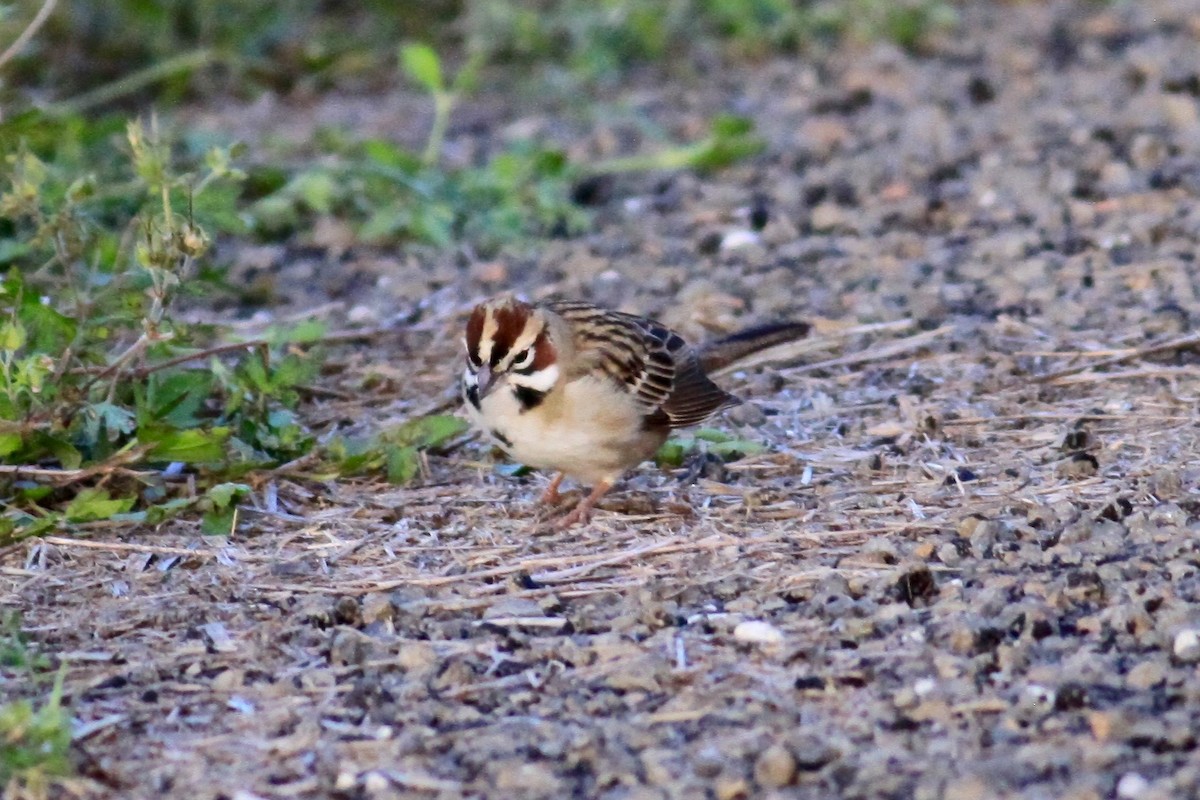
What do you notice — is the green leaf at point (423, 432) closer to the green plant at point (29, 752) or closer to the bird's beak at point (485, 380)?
the bird's beak at point (485, 380)

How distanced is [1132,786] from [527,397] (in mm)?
2018

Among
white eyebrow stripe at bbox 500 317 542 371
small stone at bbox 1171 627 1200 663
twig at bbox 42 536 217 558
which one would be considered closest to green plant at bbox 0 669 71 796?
twig at bbox 42 536 217 558

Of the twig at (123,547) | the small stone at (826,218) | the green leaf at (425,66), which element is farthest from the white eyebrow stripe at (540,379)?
the green leaf at (425,66)

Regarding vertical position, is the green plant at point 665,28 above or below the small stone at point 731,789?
above

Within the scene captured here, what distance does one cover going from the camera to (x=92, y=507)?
4.59 m

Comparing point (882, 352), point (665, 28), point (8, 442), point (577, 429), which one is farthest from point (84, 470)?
point (665, 28)

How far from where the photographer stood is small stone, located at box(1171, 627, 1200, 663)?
3666 millimetres

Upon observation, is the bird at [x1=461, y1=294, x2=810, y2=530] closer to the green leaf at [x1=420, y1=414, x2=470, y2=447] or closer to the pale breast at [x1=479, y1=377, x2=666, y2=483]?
the pale breast at [x1=479, y1=377, x2=666, y2=483]

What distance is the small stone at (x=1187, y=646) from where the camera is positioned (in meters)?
3.67

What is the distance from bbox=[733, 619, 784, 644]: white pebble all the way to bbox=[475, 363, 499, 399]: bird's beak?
101cm

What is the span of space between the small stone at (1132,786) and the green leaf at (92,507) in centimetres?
A: 262

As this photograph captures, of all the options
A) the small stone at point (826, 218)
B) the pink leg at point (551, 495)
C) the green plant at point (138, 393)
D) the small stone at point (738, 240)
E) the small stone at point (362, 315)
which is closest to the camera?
the green plant at point (138, 393)

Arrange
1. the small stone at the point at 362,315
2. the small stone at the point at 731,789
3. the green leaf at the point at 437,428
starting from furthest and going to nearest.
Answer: the small stone at the point at 362,315
the green leaf at the point at 437,428
the small stone at the point at 731,789

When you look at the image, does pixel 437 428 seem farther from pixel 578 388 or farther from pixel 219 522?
pixel 219 522
